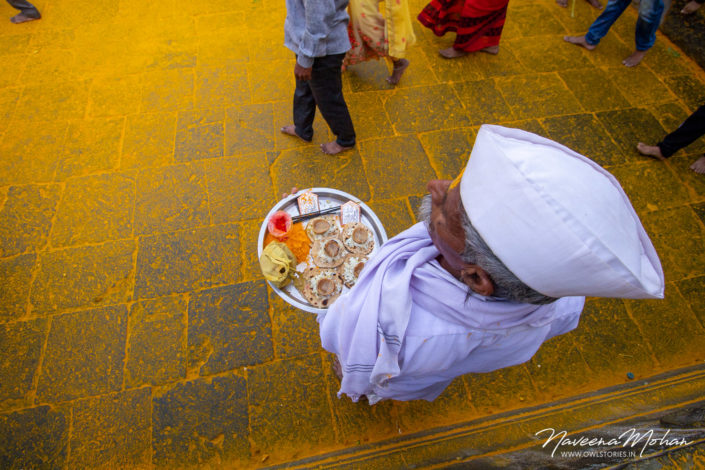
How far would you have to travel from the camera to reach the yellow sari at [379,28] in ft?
9.73

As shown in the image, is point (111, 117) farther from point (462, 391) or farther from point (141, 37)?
point (462, 391)

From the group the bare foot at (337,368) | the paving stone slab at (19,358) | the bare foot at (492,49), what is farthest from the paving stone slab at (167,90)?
the bare foot at (492,49)

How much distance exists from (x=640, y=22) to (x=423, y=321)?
4541mm

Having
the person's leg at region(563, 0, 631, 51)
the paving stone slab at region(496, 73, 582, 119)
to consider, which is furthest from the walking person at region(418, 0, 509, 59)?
the person's leg at region(563, 0, 631, 51)

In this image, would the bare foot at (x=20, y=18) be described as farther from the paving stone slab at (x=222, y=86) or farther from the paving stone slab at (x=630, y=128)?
the paving stone slab at (x=630, y=128)

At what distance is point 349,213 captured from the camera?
2750 millimetres

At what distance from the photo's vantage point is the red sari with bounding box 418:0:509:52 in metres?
3.65

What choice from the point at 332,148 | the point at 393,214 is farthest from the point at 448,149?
the point at 332,148

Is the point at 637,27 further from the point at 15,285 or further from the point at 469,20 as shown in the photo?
the point at 15,285

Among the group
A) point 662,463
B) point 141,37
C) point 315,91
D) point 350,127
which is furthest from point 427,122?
point 141,37

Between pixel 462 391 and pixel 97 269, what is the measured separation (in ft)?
9.51

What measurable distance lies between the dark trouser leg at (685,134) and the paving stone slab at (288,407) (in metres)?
3.67

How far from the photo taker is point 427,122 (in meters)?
3.60

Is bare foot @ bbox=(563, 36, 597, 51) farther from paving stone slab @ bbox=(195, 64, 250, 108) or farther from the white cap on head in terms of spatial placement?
the white cap on head
